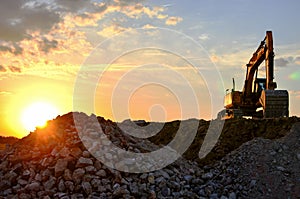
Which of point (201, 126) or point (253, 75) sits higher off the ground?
point (253, 75)

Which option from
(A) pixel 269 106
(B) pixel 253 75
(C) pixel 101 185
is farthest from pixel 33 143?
(B) pixel 253 75

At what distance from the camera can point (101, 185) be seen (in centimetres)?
1126

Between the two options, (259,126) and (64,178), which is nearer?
(64,178)

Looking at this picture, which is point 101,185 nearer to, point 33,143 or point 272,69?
point 33,143

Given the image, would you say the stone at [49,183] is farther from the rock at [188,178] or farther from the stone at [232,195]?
the stone at [232,195]

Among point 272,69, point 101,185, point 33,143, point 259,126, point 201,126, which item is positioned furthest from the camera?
point 272,69

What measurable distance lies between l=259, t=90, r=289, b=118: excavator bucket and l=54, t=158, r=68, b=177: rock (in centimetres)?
1333

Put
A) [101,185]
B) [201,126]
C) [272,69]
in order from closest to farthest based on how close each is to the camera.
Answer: [101,185] < [201,126] < [272,69]

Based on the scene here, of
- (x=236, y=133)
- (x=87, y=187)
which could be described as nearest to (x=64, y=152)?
(x=87, y=187)

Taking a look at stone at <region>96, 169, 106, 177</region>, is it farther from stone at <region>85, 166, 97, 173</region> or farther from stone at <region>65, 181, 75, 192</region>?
stone at <region>65, 181, 75, 192</region>

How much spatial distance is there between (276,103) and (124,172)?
12.4 metres

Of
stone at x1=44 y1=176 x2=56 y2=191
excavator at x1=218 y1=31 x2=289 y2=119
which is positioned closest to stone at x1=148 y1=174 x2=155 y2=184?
stone at x1=44 y1=176 x2=56 y2=191

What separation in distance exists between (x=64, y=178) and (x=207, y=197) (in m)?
4.31

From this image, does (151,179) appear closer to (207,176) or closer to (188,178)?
(188,178)
